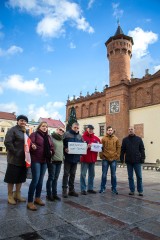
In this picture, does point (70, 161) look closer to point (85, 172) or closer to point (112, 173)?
point (85, 172)

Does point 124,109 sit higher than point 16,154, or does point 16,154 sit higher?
point 124,109

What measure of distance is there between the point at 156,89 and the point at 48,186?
26.4m

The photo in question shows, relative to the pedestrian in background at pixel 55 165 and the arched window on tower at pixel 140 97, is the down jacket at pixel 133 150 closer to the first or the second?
the pedestrian in background at pixel 55 165

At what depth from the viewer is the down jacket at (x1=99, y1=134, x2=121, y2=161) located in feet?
22.1

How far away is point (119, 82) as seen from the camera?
33625mm

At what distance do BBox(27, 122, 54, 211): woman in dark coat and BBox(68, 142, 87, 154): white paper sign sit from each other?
A: 953 millimetres

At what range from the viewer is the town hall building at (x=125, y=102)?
28.1 meters

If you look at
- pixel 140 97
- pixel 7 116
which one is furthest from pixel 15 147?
pixel 7 116

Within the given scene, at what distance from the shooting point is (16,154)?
4898 millimetres

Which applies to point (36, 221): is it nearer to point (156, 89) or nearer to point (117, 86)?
point (156, 89)

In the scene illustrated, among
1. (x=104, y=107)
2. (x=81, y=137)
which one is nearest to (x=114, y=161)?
(x=81, y=137)

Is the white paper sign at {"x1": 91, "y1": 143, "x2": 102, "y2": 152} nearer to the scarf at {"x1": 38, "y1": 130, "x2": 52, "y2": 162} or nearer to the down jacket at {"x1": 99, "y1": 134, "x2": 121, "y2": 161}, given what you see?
the down jacket at {"x1": 99, "y1": 134, "x2": 121, "y2": 161}

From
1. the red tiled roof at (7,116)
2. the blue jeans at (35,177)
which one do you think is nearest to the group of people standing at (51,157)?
the blue jeans at (35,177)

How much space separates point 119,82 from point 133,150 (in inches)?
1101
